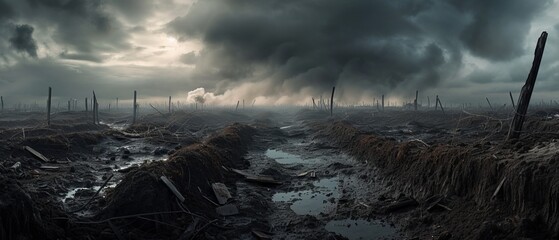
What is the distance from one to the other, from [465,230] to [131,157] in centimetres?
1697

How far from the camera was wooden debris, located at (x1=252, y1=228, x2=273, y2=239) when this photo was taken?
954cm

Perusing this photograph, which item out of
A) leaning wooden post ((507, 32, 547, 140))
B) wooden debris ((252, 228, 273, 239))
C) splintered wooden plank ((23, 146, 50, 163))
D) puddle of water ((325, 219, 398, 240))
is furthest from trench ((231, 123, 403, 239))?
splintered wooden plank ((23, 146, 50, 163))

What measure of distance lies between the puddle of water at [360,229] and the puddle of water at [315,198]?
112 cm

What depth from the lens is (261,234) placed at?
9.66m

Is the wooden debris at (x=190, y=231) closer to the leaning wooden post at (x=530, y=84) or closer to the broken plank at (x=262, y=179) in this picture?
the broken plank at (x=262, y=179)

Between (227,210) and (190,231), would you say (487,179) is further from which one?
(190,231)

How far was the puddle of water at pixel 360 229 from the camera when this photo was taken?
31.6ft

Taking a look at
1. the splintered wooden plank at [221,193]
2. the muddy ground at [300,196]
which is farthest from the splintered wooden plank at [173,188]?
the splintered wooden plank at [221,193]

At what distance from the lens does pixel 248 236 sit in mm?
9672

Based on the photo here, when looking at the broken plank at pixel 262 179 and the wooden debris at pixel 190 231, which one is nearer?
the wooden debris at pixel 190 231

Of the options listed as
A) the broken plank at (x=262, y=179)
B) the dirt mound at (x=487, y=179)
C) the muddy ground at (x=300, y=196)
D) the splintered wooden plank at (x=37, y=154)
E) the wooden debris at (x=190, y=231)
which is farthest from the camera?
the splintered wooden plank at (x=37, y=154)

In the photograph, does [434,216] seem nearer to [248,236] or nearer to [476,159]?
[476,159]

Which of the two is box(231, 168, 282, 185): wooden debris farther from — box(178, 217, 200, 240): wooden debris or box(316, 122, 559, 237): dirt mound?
box(178, 217, 200, 240): wooden debris

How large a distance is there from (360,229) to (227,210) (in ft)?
13.3
